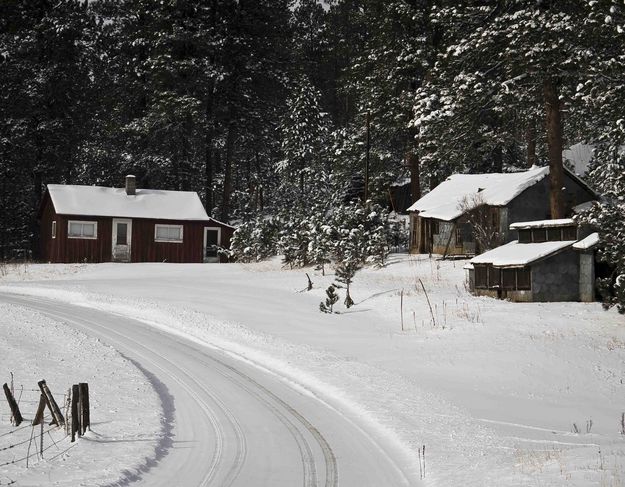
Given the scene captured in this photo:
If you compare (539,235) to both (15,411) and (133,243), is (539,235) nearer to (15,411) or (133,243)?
(15,411)

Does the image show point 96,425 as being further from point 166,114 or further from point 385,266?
point 166,114

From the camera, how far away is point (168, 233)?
44156 millimetres

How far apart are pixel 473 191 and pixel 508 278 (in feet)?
46.1

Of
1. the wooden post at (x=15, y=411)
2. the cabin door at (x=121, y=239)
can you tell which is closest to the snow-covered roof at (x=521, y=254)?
the wooden post at (x=15, y=411)

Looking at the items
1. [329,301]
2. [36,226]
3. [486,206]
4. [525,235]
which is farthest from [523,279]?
[36,226]

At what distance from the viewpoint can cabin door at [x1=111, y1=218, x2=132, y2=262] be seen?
1693 inches

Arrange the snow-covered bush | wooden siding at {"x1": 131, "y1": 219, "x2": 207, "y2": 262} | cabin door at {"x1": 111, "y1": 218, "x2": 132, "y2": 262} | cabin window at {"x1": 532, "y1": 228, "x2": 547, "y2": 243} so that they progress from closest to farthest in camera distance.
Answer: cabin window at {"x1": 532, "y1": 228, "x2": 547, "y2": 243} → the snow-covered bush → cabin door at {"x1": 111, "y1": 218, "x2": 132, "y2": 262} → wooden siding at {"x1": 131, "y1": 219, "x2": 207, "y2": 262}

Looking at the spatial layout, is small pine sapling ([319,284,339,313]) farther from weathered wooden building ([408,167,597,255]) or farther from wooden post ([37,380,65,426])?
wooden post ([37,380,65,426])

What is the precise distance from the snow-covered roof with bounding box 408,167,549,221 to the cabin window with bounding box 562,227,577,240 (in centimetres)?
873

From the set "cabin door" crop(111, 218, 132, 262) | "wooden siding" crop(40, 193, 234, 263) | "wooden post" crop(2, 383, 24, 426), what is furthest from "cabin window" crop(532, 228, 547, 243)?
"cabin door" crop(111, 218, 132, 262)

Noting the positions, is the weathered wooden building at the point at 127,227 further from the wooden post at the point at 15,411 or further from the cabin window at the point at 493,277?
the wooden post at the point at 15,411

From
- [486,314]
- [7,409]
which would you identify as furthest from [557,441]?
[486,314]

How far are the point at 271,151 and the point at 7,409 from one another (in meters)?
59.6

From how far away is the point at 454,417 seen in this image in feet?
38.7
